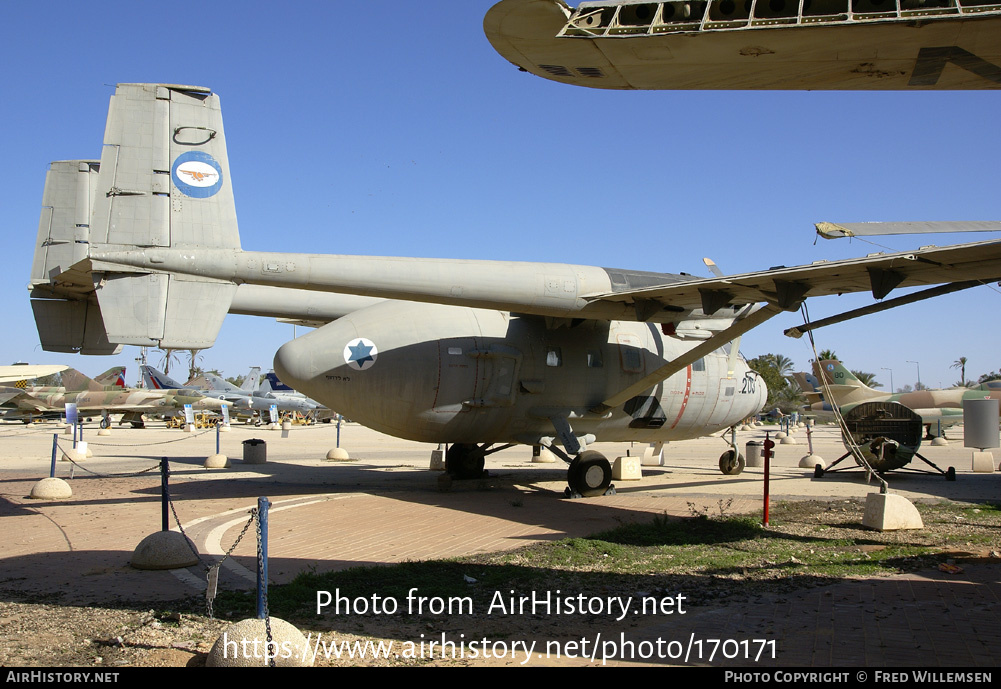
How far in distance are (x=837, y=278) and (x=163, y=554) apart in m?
8.99

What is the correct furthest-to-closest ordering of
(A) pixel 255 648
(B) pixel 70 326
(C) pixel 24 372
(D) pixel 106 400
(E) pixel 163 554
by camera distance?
1. (D) pixel 106 400
2. (C) pixel 24 372
3. (B) pixel 70 326
4. (E) pixel 163 554
5. (A) pixel 255 648

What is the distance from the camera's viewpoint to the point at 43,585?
682 cm

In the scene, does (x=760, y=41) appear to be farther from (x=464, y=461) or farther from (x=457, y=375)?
(x=464, y=461)

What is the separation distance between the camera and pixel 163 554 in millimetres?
7527

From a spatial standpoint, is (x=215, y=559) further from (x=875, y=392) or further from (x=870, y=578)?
(x=875, y=392)

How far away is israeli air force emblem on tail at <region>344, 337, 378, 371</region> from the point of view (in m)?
11.9

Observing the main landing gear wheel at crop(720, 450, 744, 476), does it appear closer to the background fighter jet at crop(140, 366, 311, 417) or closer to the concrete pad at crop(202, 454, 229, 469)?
the concrete pad at crop(202, 454, 229, 469)

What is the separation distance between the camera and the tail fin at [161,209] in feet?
29.8

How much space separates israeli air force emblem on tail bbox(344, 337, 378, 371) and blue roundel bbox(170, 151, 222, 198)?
11.3 ft

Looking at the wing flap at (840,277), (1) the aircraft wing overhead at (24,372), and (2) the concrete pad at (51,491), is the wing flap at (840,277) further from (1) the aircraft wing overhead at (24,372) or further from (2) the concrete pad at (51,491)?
(1) the aircraft wing overhead at (24,372)

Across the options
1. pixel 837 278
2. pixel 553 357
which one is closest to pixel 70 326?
pixel 553 357

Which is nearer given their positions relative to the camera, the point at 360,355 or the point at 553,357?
the point at 360,355

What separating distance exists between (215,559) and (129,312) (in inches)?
136

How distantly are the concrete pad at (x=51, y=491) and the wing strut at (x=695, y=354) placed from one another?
9.96m
